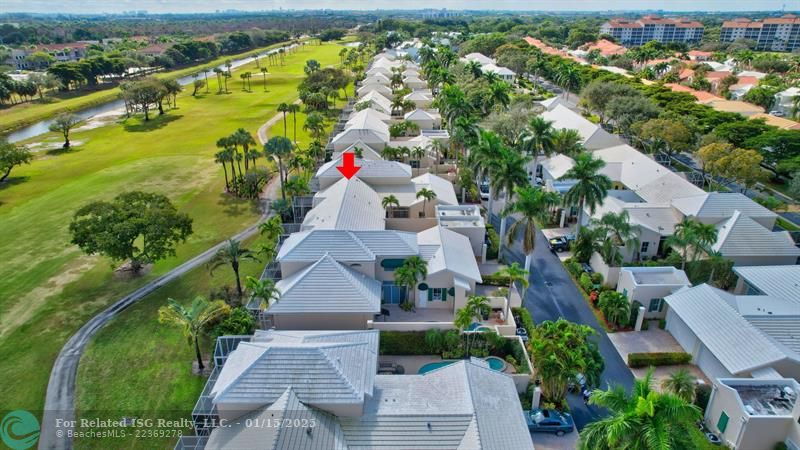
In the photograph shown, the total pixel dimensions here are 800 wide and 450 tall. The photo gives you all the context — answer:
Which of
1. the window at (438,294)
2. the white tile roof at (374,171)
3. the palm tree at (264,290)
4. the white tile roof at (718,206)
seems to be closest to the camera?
the palm tree at (264,290)

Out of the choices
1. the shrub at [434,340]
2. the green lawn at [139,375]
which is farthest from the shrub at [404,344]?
the green lawn at [139,375]

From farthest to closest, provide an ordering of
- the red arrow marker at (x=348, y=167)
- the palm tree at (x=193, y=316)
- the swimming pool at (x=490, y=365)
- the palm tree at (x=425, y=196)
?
the red arrow marker at (x=348, y=167)
the palm tree at (x=425, y=196)
the swimming pool at (x=490, y=365)
the palm tree at (x=193, y=316)

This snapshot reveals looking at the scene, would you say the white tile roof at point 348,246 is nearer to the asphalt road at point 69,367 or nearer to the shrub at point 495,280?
the shrub at point 495,280

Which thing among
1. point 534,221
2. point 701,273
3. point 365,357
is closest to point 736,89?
point 701,273

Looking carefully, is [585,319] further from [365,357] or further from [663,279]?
[365,357]

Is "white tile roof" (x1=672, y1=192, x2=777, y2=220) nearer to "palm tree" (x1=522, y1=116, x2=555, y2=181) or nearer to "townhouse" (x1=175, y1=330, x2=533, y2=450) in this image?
"palm tree" (x1=522, y1=116, x2=555, y2=181)

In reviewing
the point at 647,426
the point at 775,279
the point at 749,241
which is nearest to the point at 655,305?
the point at 775,279

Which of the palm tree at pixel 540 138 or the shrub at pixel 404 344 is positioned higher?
the palm tree at pixel 540 138
